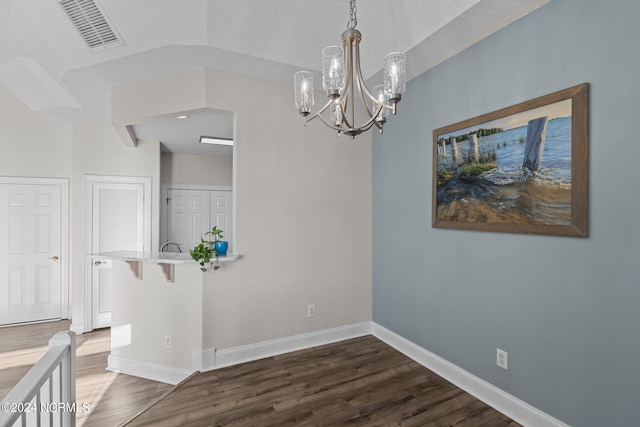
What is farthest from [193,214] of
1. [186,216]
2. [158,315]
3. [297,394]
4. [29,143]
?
[297,394]

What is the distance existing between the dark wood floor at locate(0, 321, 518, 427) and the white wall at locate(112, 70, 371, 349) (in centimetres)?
37

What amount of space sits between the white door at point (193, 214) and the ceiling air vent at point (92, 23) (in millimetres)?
2879

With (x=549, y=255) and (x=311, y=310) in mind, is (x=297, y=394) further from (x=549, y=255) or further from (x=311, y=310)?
(x=549, y=255)

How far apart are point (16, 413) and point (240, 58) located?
8.40ft

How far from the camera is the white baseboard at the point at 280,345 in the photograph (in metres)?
2.79

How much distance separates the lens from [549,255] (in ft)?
6.24

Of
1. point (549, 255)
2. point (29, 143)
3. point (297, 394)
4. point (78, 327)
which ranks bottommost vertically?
point (78, 327)

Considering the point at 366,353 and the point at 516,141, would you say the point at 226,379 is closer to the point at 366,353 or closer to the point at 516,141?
the point at 366,353

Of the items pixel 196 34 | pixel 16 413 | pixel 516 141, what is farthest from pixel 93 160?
pixel 516 141

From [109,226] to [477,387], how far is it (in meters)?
4.60

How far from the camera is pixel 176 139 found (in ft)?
14.1

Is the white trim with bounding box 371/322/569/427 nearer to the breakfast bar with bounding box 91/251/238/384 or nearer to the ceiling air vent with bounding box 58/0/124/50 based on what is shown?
the breakfast bar with bounding box 91/251/238/384

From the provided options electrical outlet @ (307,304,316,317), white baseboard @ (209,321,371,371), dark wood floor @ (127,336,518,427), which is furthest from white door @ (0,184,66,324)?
electrical outlet @ (307,304,316,317)

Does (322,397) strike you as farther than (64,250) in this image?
No
